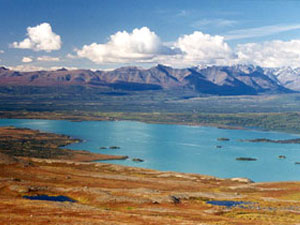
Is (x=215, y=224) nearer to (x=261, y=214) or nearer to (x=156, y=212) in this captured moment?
(x=156, y=212)

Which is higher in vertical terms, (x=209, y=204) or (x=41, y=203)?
(x=41, y=203)

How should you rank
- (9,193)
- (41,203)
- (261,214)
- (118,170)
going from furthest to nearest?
(118,170) < (9,193) < (261,214) < (41,203)

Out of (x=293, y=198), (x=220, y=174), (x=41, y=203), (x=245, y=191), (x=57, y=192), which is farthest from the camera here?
(x=220, y=174)

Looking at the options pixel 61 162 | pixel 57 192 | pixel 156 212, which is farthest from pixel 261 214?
pixel 61 162

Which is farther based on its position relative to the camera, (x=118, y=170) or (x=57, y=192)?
(x=118, y=170)

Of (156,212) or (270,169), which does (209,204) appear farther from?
(270,169)

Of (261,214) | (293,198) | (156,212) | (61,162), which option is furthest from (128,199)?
(61,162)

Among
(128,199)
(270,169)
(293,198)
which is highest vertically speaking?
(128,199)
